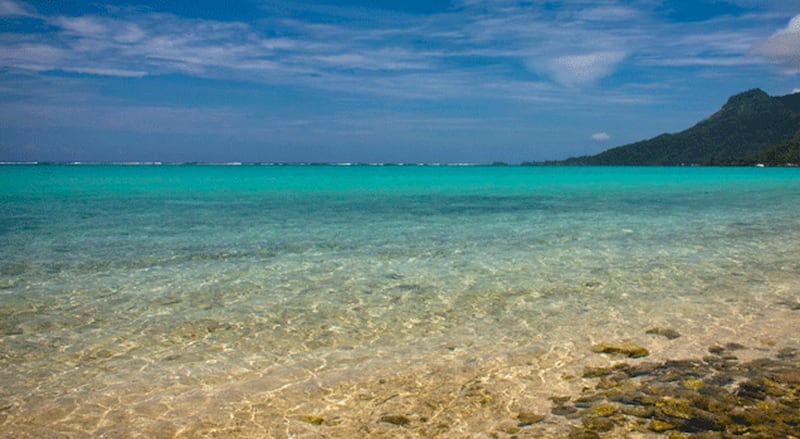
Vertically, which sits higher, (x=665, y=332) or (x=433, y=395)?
(x=665, y=332)

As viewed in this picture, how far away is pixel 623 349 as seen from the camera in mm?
6457

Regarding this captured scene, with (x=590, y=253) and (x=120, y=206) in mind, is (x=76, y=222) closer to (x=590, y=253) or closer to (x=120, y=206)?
(x=120, y=206)

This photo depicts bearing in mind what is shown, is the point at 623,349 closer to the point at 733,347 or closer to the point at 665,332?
the point at 665,332

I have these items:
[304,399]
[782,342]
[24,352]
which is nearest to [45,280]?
[24,352]

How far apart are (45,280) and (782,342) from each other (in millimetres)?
11427

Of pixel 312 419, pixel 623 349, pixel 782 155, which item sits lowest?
pixel 312 419

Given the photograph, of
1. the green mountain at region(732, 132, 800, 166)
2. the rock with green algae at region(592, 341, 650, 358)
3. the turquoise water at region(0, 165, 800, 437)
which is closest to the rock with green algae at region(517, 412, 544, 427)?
the turquoise water at region(0, 165, 800, 437)

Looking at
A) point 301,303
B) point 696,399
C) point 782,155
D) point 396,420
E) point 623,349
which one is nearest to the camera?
point 396,420

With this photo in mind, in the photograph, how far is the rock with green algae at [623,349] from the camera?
6320 mm

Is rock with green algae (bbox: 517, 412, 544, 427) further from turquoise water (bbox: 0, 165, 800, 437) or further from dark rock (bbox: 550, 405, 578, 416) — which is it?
turquoise water (bbox: 0, 165, 800, 437)

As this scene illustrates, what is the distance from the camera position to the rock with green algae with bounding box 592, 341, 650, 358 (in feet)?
20.7

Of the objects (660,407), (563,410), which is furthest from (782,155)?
(563,410)

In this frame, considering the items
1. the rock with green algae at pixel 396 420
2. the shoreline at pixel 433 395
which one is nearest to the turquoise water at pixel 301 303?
the shoreline at pixel 433 395

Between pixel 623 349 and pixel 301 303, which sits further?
pixel 301 303
